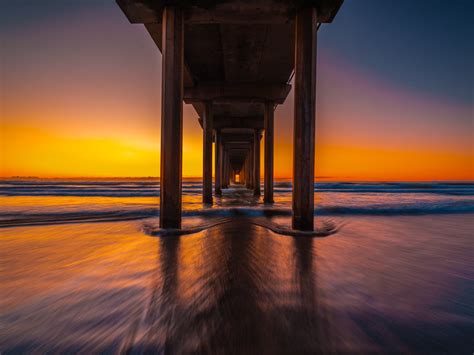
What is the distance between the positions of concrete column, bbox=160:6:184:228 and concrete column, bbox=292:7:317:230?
2.51 m

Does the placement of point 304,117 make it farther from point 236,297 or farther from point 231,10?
point 236,297

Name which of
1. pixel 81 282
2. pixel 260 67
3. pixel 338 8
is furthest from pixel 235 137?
pixel 81 282

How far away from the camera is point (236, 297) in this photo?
6.82ft

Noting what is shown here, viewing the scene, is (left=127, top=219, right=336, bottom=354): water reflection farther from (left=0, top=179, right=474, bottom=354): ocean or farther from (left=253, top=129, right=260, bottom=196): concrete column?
(left=253, top=129, right=260, bottom=196): concrete column

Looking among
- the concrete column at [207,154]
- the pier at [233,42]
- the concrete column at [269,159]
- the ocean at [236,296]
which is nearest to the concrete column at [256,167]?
the concrete column at [269,159]

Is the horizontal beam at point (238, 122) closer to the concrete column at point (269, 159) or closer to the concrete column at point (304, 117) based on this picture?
the concrete column at point (269, 159)

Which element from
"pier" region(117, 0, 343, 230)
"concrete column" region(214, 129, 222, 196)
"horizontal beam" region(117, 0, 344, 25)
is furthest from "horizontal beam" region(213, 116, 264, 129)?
"horizontal beam" region(117, 0, 344, 25)

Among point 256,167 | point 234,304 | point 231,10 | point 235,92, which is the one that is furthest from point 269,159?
point 234,304

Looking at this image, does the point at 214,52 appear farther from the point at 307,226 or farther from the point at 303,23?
the point at 307,226

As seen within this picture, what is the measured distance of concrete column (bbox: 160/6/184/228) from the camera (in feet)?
Result: 15.7

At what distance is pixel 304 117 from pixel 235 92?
7831mm

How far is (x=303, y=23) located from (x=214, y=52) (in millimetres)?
4801

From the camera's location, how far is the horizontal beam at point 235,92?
1142 centimetres

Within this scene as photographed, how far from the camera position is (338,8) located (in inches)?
196
